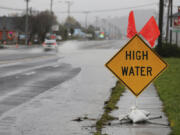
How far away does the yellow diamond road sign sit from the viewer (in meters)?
9.59

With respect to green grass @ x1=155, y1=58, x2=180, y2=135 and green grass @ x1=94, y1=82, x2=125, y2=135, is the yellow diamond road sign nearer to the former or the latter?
green grass @ x1=94, y1=82, x2=125, y2=135

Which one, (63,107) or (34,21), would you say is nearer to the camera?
(63,107)

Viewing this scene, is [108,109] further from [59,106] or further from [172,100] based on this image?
[172,100]

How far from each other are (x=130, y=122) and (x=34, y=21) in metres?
87.9

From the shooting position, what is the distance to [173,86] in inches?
626

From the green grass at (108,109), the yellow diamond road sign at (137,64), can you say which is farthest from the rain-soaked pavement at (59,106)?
the yellow diamond road sign at (137,64)

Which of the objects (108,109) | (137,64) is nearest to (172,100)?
(108,109)

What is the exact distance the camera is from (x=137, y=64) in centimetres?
959

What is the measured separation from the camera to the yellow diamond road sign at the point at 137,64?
959 cm

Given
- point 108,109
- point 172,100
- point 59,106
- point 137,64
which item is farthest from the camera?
point 172,100

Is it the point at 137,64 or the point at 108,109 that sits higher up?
the point at 137,64

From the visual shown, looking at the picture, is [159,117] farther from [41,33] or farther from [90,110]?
[41,33]

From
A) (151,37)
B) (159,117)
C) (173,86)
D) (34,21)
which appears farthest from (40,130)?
(34,21)

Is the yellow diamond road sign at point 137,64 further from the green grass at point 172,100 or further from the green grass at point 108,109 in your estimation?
the green grass at point 172,100
